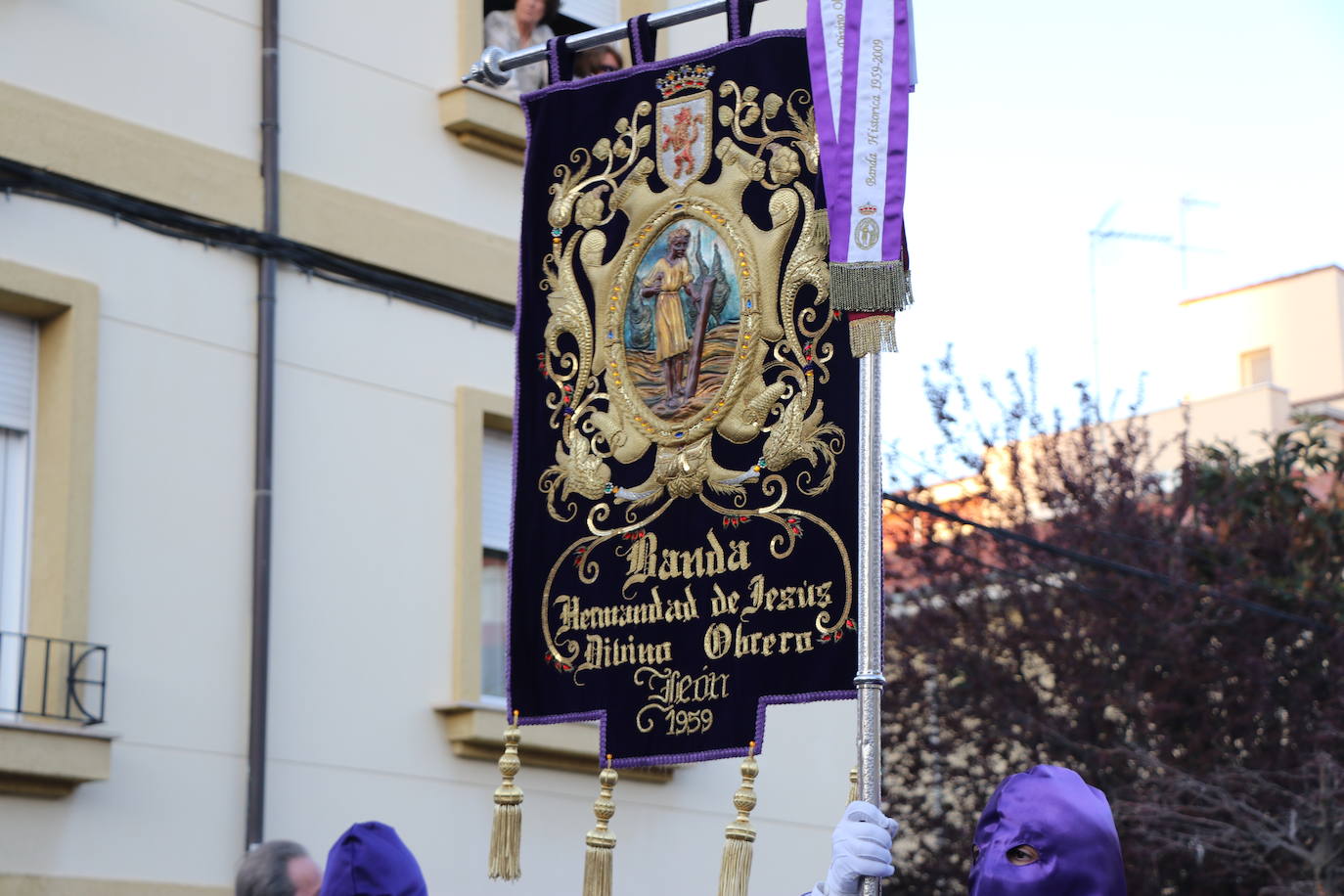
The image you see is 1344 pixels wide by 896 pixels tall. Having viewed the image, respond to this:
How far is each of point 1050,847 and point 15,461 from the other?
4.98m

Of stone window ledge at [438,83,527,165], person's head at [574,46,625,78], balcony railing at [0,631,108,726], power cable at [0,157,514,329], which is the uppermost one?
person's head at [574,46,625,78]

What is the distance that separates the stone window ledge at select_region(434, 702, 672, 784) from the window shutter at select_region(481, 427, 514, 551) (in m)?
0.88

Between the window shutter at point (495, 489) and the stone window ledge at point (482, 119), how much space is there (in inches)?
54.7

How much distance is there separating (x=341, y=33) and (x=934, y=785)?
10910mm

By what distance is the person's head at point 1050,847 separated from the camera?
15.6 ft

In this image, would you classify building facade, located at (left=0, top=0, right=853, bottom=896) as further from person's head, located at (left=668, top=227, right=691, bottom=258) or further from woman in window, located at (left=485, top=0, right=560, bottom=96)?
person's head, located at (left=668, top=227, right=691, bottom=258)

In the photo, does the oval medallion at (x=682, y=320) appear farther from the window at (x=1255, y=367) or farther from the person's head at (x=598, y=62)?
the window at (x=1255, y=367)

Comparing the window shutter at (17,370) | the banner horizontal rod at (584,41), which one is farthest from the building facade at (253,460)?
the banner horizontal rod at (584,41)

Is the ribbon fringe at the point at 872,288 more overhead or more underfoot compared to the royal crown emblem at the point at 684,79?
more underfoot

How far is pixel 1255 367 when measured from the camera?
30.2m

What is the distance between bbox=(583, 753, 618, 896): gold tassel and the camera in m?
6.00

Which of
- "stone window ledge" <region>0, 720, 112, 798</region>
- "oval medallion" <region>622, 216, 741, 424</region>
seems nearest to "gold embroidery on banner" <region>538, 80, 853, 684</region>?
"oval medallion" <region>622, 216, 741, 424</region>

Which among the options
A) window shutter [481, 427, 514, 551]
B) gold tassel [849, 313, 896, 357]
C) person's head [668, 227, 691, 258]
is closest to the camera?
gold tassel [849, 313, 896, 357]

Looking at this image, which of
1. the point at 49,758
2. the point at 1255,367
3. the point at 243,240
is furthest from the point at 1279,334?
the point at 49,758
